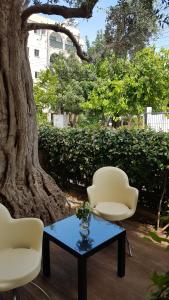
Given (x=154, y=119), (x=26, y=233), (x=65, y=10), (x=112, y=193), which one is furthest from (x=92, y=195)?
(x=154, y=119)

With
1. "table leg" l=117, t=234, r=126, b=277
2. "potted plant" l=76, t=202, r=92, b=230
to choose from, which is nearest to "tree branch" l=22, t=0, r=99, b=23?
"potted plant" l=76, t=202, r=92, b=230

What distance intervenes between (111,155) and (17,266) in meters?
2.27

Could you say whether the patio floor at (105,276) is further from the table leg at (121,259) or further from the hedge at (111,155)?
the hedge at (111,155)

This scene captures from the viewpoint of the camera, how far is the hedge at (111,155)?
3.34m

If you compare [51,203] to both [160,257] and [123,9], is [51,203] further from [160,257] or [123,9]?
[123,9]

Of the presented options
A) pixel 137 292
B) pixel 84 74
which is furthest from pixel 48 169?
pixel 84 74

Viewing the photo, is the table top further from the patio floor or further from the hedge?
the hedge

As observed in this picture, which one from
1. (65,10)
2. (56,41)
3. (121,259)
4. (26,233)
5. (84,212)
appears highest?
(56,41)

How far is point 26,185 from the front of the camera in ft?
11.0

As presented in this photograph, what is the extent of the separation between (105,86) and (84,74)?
4.45 metres

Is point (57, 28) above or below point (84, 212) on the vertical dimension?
above

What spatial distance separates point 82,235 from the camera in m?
2.30

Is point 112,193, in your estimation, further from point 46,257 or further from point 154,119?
point 154,119

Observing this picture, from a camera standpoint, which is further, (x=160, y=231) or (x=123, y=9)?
(x=123, y=9)
